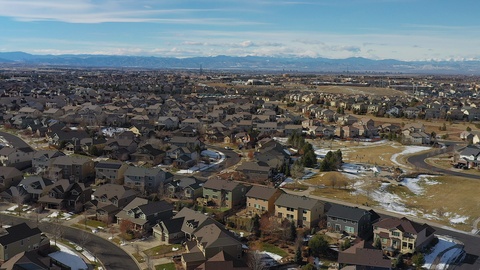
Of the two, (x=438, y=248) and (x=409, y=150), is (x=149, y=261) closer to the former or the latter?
(x=438, y=248)

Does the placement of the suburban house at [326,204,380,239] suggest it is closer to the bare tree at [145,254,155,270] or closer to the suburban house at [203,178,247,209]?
the suburban house at [203,178,247,209]

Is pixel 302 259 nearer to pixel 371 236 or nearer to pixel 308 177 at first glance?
pixel 371 236

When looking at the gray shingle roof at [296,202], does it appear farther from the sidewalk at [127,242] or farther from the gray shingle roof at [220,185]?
the sidewalk at [127,242]

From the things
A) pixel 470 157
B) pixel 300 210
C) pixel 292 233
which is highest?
pixel 470 157

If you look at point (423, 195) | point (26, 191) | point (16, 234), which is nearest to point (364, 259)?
point (423, 195)

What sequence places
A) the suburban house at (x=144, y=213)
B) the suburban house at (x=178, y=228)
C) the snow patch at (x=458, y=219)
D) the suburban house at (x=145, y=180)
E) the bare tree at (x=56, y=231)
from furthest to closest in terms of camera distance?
the suburban house at (x=145, y=180) → the snow patch at (x=458, y=219) → the suburban house at (x=144, y=213) → the bare tree at (x=56, y=231) → the suburban house at (x=178, y=228)

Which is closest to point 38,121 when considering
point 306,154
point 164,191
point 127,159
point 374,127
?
point 127,159

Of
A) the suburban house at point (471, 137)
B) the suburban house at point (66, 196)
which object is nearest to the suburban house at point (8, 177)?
the suburban house at point (66, 196)
